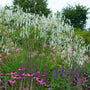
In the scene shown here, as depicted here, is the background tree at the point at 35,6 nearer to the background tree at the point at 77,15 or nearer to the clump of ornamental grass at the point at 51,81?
the background tree at the point at 77,15

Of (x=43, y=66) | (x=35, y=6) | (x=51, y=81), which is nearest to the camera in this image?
(x=51, y=81)

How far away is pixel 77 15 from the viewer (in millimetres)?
21969

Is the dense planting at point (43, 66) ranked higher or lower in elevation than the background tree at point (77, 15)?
lower

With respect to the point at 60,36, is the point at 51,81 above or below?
below

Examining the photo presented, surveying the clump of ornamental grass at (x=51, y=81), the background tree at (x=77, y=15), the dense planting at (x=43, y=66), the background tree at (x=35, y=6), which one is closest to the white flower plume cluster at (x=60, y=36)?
the dense planting at (x=43, y=66)

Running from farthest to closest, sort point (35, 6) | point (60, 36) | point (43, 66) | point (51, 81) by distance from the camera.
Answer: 1. point (35, 6)
2. point (60, 36)
3. point (43, 66)
4. point (51, 81)

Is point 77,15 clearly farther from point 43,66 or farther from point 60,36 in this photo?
point 43,66

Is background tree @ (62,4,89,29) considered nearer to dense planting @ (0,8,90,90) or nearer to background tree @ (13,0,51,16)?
background tree @ (13,0,51,16)

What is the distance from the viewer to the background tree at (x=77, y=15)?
21.7 m

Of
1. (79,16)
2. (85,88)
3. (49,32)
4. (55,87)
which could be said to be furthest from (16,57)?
(79,16)

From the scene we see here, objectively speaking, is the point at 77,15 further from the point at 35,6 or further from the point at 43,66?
the point at 43,66

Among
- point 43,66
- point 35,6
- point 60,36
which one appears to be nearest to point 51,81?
point 43,66

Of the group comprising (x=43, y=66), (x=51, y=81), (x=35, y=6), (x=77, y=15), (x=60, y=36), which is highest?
(x=35, y=6)

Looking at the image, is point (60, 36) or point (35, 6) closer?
point (60, 36)
